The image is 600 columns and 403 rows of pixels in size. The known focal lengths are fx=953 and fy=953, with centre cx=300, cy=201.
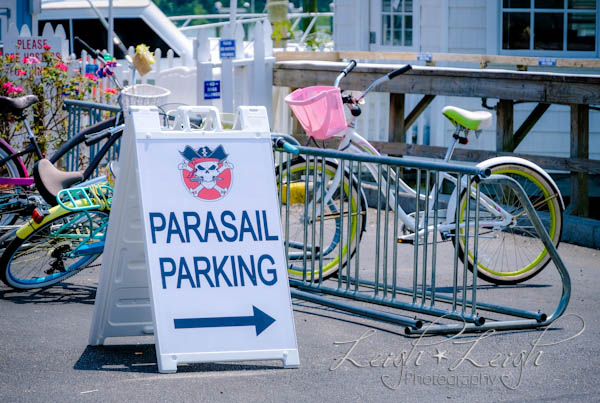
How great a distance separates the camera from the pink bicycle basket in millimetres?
5949

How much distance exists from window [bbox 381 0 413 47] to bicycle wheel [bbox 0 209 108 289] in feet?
26.0

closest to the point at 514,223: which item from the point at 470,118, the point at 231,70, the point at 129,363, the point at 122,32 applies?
the point at 470,118

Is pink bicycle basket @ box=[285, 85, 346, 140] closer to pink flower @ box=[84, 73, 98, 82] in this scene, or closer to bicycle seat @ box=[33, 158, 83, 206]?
bicycle seat @ box=[33, 158, 83, 206]

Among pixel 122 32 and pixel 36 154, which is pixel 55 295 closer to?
pixel 36 154

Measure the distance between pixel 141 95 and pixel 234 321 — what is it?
106 inches

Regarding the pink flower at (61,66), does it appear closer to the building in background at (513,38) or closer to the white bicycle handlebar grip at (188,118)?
the building in background at (513,38)

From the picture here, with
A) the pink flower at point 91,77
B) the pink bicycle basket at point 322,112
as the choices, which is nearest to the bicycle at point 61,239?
the pink bicycle basket at point 322,112

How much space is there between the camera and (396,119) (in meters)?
9.50

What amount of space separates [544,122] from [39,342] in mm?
8305

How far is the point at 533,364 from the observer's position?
473cm

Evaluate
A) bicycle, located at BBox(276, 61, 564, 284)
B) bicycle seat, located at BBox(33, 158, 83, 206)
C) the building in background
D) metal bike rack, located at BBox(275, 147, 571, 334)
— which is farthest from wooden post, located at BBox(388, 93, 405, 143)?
bicycle seat, located at BBox(33, 158, 83, 206)

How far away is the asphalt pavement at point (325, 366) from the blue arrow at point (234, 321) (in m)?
0.24

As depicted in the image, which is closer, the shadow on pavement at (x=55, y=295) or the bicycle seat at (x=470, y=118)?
the shadow on pavement at (x=55, y=295)

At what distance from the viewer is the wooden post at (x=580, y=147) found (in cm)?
801
